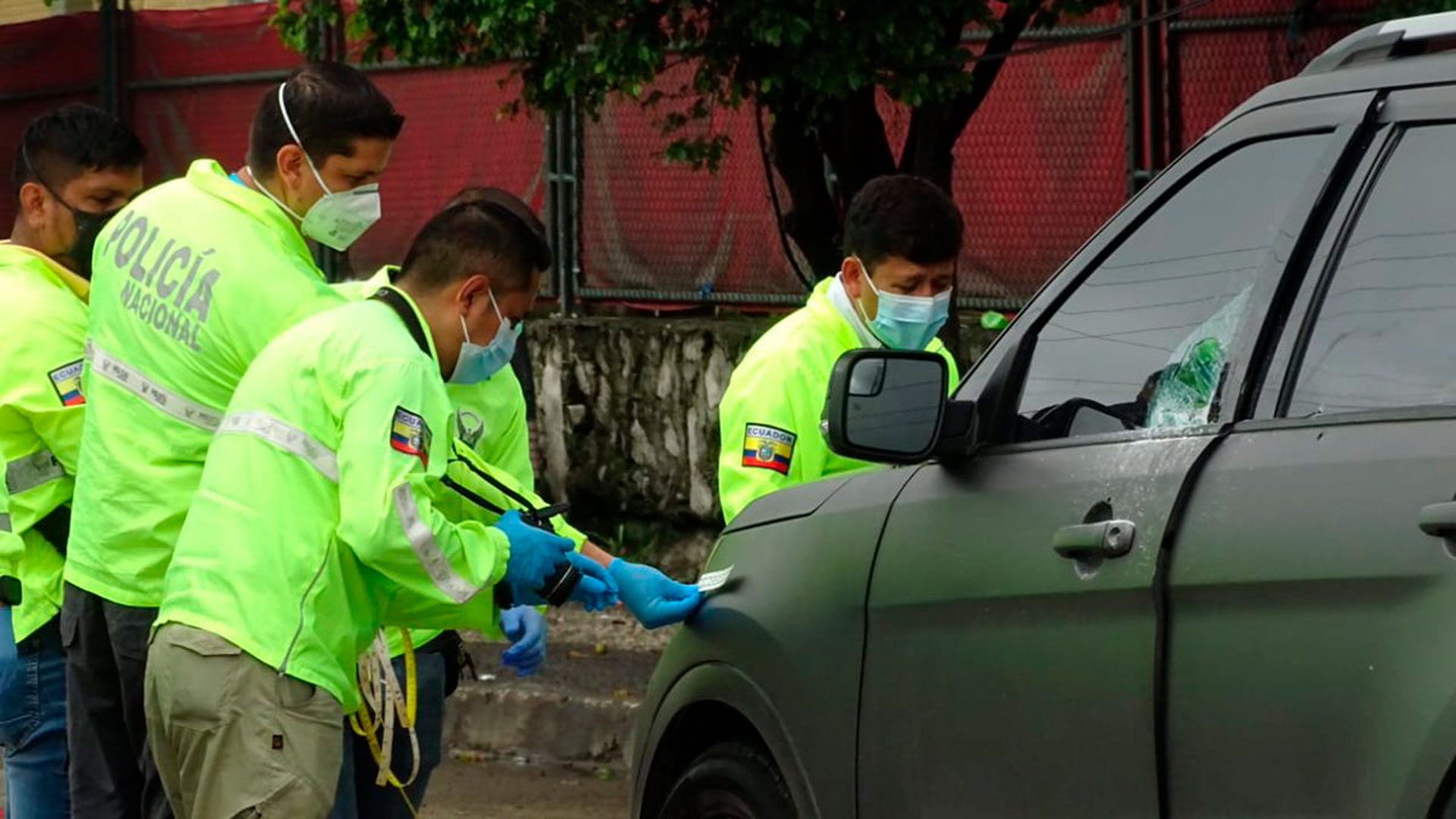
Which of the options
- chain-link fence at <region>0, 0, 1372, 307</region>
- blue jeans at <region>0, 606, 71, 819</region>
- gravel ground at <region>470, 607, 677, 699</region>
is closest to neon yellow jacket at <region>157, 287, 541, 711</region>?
blue jeans at <region>0, 606, 71, 819</region>

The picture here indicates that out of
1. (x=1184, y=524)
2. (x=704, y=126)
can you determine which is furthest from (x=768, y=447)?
(x=704, y=126)

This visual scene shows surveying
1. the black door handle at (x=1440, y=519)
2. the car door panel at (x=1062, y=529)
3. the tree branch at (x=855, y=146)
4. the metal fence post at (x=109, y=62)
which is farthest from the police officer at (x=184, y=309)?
the metal fence post at (x=109, y=62)

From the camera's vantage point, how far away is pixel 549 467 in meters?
11.2

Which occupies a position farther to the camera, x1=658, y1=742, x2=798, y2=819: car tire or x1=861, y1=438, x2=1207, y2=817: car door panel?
x1=658, y1=742, x2=798, y2=819: car tire

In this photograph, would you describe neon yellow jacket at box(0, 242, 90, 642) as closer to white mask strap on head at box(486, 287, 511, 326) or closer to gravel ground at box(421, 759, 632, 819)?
white mask strap on head at box(486, 287, 511, 326)

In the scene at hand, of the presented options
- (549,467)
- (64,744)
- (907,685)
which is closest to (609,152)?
(549,467)

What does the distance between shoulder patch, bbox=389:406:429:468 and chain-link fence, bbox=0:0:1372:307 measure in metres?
4.86

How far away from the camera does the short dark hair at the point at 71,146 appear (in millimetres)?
5320

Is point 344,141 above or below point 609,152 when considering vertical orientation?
above

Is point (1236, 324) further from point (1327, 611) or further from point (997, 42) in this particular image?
point (997, 42)

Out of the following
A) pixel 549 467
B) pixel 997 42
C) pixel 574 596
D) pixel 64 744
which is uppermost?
pixel 997 42

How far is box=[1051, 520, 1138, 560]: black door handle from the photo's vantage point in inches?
124

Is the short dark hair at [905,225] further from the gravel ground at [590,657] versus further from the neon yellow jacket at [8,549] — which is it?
the gravel ground at [590,657]

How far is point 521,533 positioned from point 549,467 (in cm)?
700
